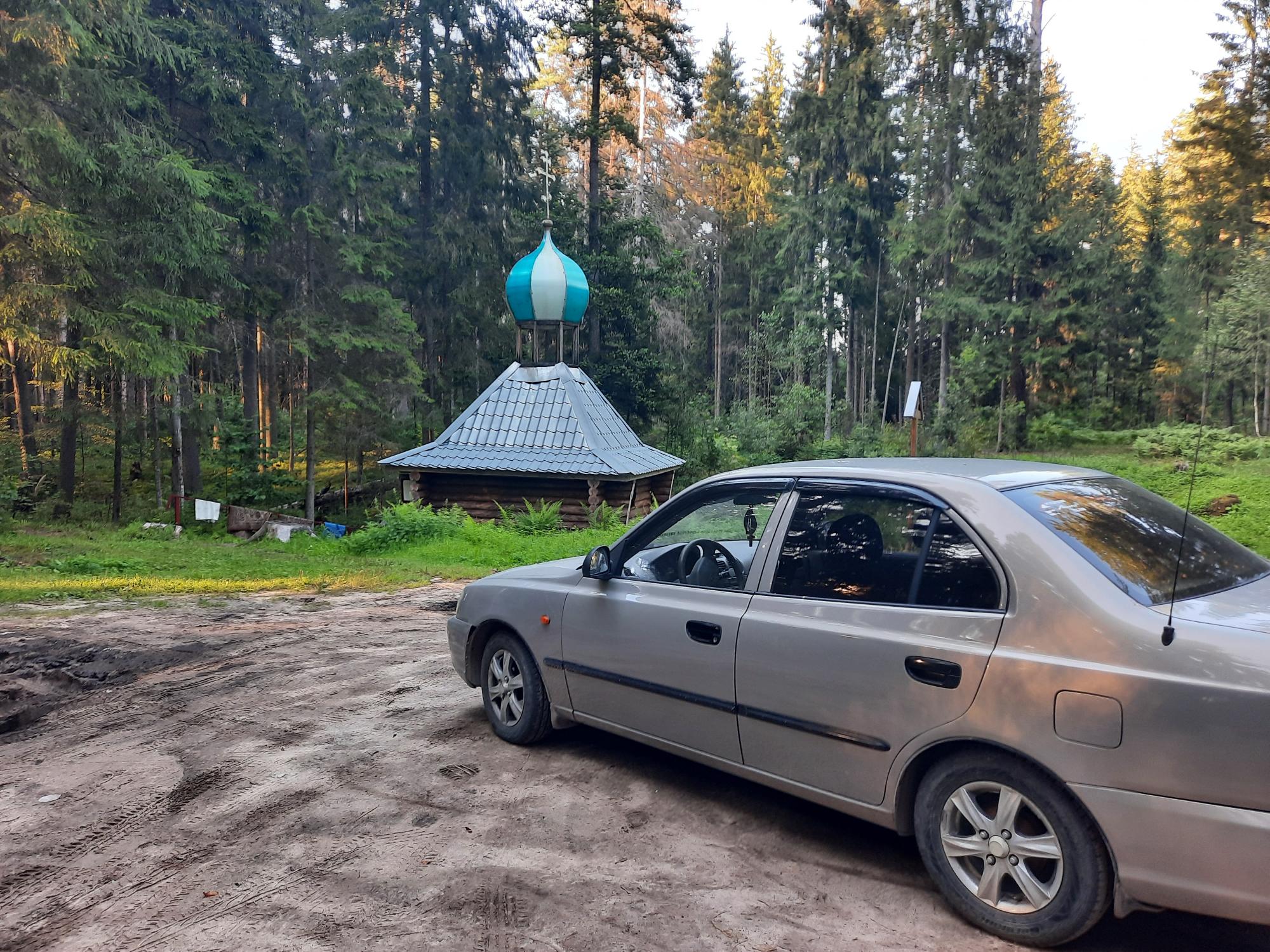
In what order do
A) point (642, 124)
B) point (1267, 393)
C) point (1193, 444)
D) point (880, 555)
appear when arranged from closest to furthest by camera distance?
1. point (880, 555)
2. point (1193, 444)
3. point (1267, 393)
4. point (642, 124)

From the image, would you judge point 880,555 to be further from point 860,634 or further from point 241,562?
point 241,562

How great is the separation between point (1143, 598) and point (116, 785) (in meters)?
5.02

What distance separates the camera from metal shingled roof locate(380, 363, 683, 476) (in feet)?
62.3

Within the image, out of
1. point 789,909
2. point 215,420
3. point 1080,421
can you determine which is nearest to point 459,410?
point 215,420

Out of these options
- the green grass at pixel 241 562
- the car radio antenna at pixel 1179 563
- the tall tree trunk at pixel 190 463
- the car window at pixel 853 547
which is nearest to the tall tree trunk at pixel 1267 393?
the green grass at pixel 241 562

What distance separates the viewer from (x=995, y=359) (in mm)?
33438

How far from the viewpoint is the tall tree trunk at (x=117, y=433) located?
22.6 meters

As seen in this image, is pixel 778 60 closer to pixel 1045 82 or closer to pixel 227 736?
pixel 1045 82

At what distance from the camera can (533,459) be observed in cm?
1912

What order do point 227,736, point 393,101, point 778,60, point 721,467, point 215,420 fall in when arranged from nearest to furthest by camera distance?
point 227,736, point 215,420, point 393,101, point 721,467, point 778,60

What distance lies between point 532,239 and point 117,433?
655 inches

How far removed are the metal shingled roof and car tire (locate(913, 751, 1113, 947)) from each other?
1545cm

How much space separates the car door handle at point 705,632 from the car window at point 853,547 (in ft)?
1.09

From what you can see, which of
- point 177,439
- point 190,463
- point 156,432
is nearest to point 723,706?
point 177,439
